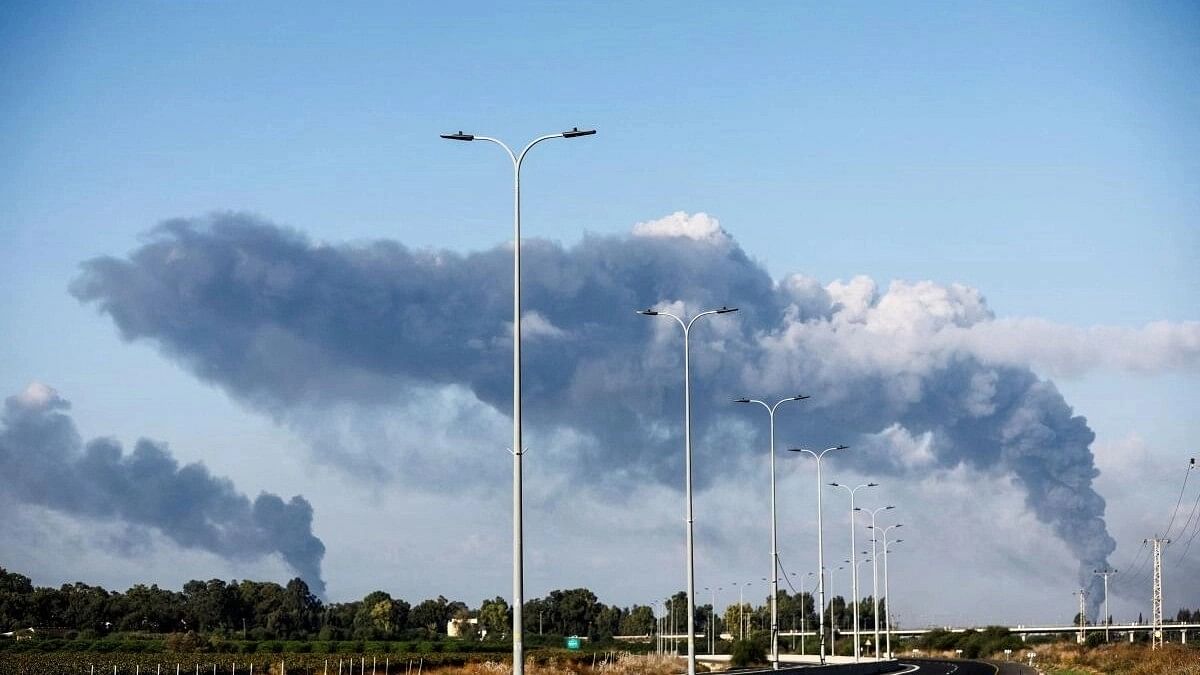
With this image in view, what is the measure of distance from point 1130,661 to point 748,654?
31708 millimetres

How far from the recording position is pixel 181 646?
565 ft

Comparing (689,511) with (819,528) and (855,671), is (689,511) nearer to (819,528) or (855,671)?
(855,671)

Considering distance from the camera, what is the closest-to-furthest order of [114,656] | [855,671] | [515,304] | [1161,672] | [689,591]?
[515,304] → [689,591] → [1161,672] → [855,671] → [114,656]

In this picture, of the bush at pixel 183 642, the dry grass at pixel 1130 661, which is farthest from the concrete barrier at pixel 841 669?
the bush at pixel 183 642

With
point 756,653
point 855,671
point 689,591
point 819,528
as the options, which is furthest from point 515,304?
point 756,653

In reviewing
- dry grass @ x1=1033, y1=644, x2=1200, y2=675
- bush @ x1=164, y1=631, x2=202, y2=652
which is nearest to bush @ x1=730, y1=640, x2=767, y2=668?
dry grass @ x1=1033, y1=644, x2=1200, y2=675

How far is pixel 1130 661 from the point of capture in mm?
101875

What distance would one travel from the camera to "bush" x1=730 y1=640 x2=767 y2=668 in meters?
124

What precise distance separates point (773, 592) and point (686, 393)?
948 inches

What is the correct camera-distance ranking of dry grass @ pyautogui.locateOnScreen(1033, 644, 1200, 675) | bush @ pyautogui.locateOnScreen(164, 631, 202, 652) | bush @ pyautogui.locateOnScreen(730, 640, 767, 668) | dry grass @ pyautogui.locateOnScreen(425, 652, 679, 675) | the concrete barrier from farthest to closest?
1. bush @ pyautogui.locateOnScreen(164, 631, 202, 652)
2. bush @ pyautogui.locateOnScreen(730, 640, 767, 668)
3. dry grass @ pyautogui.locateOnScreen(425, 652, 679, 675)
4. dry grass @ pyautogui.locateOnScreen(1033, 644, 1200, 675)
5. the concrete barrier

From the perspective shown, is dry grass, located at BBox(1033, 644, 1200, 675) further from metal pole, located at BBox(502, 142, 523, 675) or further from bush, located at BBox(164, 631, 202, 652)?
bush, located at BBox(164, 631, 202, 652)

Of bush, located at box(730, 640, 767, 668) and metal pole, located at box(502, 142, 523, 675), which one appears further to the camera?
bush, located at box(730, 640, 767, 668)

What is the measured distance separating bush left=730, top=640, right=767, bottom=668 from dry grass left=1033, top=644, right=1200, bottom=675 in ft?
70.6

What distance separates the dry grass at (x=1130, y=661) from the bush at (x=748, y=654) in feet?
70.6
